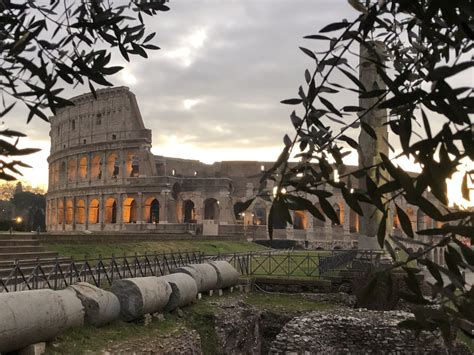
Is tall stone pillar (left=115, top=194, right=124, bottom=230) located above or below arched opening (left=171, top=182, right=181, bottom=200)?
below

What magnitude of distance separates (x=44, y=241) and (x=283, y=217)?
65.6 ft

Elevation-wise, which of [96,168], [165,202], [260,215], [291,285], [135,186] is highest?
[96,168]

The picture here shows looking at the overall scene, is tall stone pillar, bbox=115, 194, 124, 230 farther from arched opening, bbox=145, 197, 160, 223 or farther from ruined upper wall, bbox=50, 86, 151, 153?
ruined upper wall, bbox=50, 86, 151, 153

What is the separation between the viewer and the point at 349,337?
41.3 feet

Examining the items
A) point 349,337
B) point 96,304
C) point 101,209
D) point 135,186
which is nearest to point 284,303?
point 349,337

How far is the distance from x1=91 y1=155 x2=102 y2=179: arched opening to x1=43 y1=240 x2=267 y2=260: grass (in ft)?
54.4

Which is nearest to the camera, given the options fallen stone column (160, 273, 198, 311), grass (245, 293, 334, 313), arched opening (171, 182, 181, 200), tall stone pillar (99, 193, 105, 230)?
fallen stone column (160, 273, 198, 311)

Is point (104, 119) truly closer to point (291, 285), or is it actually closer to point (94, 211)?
point (94, 211)

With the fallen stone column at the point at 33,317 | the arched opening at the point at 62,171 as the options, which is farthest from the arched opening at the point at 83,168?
the fallen stone column at the point at 33,317

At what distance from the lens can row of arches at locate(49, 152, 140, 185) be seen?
4591cm

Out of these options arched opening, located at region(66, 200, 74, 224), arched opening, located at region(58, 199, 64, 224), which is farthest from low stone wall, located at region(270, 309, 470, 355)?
arched opening, located at region(58, 199, 64, 224)

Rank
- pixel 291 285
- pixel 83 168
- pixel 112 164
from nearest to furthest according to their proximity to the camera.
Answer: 1. pixel 291 285
2. pixel 112 164
3. pixel 83 168

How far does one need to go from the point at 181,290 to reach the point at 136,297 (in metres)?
1.98

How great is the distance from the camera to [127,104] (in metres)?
45.4
